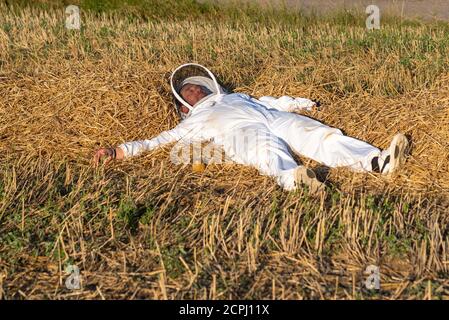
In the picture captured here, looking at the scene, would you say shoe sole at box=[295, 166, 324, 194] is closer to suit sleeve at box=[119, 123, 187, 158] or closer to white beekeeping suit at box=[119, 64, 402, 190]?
white beekeeping suit at box=[119, 64, 402, 190]

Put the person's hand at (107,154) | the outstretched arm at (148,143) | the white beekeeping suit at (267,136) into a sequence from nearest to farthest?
the white beekeeping suit at (267,136), the person's hand at (107,154), the outstretched arm at (148,143)

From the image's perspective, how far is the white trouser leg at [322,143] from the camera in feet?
21.6

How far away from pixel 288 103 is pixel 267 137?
0.86 meters

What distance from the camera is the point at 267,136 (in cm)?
691

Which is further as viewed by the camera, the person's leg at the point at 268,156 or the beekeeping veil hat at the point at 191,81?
the beekeeping veil hat at the point at 191,81

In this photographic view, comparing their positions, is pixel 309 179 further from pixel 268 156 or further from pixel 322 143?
pixel 322 143

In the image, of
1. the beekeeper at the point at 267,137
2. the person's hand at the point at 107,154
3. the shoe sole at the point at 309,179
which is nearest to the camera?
the shoe sole at the point at 309,179

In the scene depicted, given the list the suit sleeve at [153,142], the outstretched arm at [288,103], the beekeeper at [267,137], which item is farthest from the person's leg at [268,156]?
the outstretched arm at [288,103]

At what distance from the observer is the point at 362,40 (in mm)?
10195

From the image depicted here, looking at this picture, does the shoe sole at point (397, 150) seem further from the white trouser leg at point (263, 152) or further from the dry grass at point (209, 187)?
the white trouser leg at point (263, 152)

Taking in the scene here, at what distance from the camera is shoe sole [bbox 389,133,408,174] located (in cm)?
635

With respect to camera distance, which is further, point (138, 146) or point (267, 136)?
point (138, 146)

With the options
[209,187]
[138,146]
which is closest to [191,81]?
[138,146]
